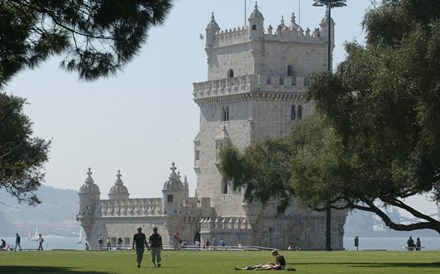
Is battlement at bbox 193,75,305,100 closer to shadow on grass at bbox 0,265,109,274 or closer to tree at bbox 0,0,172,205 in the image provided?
shadow on grass at bbox 0,265,109,274

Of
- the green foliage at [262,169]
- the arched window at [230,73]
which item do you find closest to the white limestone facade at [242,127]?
the arched window at [230,73]

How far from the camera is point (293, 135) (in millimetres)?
83125

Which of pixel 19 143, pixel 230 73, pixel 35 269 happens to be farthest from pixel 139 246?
pixel 230 73

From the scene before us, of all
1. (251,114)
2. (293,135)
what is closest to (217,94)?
(251,114)

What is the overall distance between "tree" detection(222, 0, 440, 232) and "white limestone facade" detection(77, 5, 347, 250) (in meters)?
45.8

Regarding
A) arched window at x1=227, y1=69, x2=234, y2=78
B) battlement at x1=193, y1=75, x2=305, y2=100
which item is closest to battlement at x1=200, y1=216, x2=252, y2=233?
battlement at x1=193, y1=75, x2=305, y2=100

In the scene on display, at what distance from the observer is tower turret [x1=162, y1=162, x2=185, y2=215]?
114688 mm

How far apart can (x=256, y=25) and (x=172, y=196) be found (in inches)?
626

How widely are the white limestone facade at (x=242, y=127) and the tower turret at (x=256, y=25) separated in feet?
0.27

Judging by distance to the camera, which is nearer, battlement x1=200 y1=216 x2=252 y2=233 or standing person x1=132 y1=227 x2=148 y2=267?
standing person x1=132 y1=227 x2=148 y2=267

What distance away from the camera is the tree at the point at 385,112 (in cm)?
4622

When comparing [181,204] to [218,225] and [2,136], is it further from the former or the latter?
[2,136]

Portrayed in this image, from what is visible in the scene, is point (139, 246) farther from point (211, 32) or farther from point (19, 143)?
point (211, 32)

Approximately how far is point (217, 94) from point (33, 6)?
80.9m
